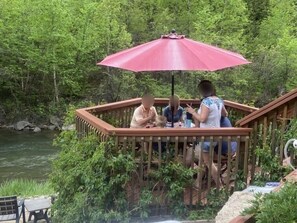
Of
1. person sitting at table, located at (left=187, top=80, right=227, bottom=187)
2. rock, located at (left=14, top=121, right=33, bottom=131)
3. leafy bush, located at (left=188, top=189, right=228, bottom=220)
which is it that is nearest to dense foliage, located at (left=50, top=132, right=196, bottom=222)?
leafy bush, located at (left=188, top=189, right=228, bottom=220)

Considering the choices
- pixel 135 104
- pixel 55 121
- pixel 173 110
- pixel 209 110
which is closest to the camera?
pixel 209 110

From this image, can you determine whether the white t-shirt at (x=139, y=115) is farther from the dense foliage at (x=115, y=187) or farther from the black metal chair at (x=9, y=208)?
the black metal chair at (x=9, y=208)

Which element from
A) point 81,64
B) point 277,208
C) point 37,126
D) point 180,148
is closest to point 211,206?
point 180,148

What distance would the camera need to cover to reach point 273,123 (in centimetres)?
541

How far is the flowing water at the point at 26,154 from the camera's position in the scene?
17.0m

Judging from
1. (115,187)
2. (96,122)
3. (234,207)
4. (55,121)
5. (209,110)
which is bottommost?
(55,121)

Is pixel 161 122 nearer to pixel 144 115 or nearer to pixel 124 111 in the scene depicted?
pixel 144 115

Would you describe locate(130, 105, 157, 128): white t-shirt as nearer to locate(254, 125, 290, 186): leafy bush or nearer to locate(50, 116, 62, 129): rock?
locate(254, 125, 290, 186): leafy bush

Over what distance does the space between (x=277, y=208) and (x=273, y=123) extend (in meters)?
3.07

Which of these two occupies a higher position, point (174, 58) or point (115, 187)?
point (174, 58)

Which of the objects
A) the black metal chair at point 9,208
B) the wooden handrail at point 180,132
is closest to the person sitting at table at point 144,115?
the wooden handrail at point 180,132

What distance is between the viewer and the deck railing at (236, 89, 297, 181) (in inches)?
207

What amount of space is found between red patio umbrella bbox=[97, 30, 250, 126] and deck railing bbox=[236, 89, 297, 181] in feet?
2.45

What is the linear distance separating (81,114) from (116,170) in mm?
1568
